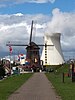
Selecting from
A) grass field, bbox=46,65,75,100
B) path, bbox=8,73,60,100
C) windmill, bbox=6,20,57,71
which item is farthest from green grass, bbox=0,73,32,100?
windmill, bbox=6,20,57,71

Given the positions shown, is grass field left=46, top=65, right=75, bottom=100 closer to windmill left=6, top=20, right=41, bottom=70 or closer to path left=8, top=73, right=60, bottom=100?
path left=8, top=73, right=60, bottom=100

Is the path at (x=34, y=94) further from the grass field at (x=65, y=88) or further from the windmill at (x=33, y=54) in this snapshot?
the windmill at (x=33, y=54)

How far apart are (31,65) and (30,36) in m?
14.8

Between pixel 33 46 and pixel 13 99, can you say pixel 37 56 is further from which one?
pixel 13 99

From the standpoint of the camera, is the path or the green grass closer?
the path

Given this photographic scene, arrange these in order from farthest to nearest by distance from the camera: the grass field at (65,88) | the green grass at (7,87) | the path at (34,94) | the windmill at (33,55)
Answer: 1. the windmill at (33,55)
2. the green grass at (7,87)
3. the grass field at (65,88)
4. the path at (34,94)

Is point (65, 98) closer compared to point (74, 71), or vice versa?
point (65, 98)

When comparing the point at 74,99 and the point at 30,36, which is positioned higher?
the point at 30,36

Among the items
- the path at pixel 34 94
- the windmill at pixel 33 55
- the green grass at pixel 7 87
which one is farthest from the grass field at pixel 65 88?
the windmill at pixel 33 55

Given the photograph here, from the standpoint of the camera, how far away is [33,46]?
190625 millimetres

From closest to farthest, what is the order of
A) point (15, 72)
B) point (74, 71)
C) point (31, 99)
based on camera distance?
1. point (31, 99)
2. point (74, 71)
3. point (15, 72)

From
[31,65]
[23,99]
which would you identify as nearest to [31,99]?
[23,99]

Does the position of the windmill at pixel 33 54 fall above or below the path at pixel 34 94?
above

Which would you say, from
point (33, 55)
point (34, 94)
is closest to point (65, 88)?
point (34, 94)
